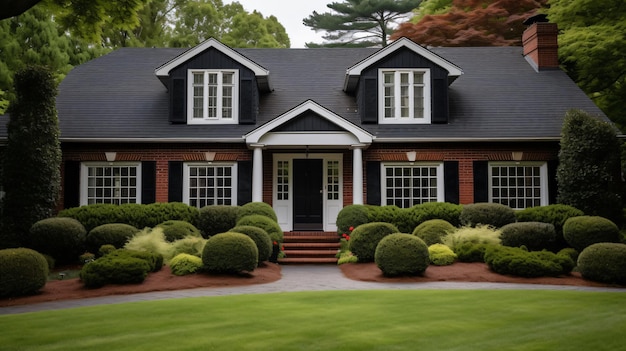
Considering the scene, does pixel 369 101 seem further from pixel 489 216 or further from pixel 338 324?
pixel 338 324

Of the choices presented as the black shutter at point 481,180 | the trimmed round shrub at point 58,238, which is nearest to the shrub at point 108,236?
the trimmed round shrub at point 58,238

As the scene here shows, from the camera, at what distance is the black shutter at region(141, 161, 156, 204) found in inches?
697

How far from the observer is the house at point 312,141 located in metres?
17.6

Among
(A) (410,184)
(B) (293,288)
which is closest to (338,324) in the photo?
(B) (293,288)

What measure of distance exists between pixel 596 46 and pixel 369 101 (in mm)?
8599

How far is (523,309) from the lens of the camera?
835 centimetres

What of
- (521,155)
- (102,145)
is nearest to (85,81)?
(102,145)

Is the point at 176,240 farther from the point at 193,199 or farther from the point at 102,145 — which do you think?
the point at 102,145

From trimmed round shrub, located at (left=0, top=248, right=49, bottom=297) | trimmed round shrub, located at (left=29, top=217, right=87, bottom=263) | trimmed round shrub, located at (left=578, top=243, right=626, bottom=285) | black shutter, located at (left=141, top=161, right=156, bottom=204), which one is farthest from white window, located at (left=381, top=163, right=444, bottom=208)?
trimmed round shrub, located at (left=0, top=248, right=49, bottom=297)

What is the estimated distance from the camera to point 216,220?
16062 mm

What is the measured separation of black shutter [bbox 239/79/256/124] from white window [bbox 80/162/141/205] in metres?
3.55

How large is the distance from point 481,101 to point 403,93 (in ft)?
9.22

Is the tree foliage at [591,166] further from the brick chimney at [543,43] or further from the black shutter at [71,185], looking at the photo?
the black shutter at [71,185]

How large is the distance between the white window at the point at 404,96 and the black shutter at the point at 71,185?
374 inches
